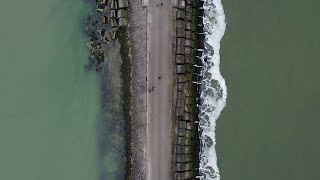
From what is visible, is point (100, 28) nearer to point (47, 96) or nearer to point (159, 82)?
point (159, 82)

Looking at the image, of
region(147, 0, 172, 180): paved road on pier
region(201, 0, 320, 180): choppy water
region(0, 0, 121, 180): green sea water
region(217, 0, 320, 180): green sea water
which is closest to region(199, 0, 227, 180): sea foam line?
region(201, 0, 320, 180): choppy water

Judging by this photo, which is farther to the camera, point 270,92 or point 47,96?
point 47,96

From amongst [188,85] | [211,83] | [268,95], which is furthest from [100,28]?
[268,95]

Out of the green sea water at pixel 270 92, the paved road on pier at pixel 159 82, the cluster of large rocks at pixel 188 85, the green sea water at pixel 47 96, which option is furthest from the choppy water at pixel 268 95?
the green sea water at pixel 47 96

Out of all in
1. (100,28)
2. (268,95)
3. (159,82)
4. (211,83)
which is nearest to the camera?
(159,82)

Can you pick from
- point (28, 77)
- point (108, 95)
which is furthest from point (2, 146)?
point (108, 95)

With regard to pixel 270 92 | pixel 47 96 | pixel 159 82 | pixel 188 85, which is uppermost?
pixel 159 82

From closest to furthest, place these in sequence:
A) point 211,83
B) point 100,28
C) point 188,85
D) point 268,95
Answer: point 188,85 < point 268,95 < point 211,83 < point 100,28
